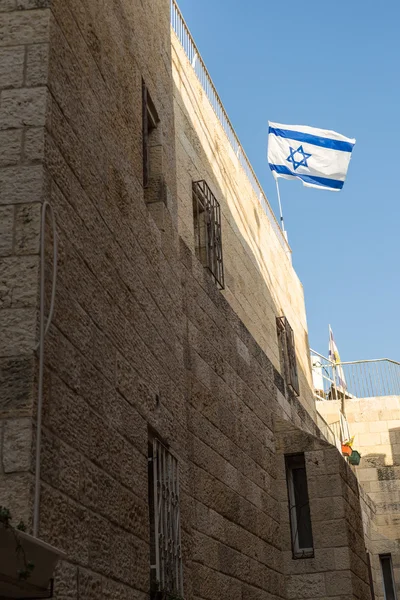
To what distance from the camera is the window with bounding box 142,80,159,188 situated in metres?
6.48

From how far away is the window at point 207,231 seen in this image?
8938 mm

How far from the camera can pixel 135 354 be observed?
17.5 ft

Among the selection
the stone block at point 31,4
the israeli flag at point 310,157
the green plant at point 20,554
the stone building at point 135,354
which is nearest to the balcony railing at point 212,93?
the stone building at point 135,354

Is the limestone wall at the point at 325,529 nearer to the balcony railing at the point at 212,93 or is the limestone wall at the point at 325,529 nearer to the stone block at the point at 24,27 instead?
the balcony railing at the point at 212,93

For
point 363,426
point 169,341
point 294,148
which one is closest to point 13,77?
point 169,341

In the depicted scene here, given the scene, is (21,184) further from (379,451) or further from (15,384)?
(379,451)

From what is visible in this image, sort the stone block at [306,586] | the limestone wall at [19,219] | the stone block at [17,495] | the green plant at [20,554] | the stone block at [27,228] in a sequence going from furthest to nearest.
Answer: the stone block at [306,586], the stone block at [27,228], the limestone wall at [19,219], the stone block at [17,495], the green plant at [20,554]

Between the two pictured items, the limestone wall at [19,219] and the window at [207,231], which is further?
the window at [207,231]

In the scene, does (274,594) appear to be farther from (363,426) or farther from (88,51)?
(363,426)

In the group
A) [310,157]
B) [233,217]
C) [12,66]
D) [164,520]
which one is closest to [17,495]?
[12,66]

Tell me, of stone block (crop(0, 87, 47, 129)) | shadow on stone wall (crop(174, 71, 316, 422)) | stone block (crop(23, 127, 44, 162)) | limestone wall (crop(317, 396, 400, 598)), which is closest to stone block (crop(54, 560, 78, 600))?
stone block (crop(23, 127, 44, 162))

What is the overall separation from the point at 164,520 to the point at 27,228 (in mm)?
2638

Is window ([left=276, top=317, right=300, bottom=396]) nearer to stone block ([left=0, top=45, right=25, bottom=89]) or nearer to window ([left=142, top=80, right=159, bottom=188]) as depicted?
window ([left=142, top=80, right=159, bottom=188])

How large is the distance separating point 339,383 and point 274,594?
1303 cm
